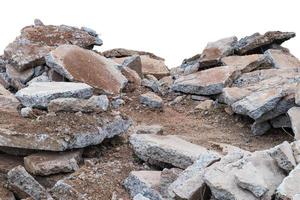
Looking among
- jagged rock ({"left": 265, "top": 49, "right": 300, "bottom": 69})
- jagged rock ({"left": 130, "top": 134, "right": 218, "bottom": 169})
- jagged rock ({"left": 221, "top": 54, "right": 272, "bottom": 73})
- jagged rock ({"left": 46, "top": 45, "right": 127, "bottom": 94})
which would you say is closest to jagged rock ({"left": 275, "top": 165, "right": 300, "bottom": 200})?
jagged rock ({"left": 130, "top": 134, "right": 218, "bottom": 169})

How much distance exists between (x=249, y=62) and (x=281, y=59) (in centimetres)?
97

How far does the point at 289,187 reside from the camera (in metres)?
6.05

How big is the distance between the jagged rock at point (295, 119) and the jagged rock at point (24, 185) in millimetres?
4150

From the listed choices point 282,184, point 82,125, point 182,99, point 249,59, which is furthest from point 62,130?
point 249,59

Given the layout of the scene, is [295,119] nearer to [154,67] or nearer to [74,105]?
[74,105]

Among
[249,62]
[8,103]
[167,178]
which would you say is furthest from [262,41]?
[167,178]

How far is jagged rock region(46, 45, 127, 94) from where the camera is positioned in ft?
36.1

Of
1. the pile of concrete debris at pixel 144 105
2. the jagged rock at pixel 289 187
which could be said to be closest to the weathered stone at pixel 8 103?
the pile of concrete debris at pixel 144 105

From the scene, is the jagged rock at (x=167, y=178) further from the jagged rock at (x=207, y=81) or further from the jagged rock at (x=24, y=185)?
the jagged rock at (x=207, y=81)

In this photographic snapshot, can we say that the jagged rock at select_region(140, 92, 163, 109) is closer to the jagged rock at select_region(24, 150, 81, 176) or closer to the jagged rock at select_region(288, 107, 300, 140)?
the jagged rock at select_region(288, 107, 300, 140)

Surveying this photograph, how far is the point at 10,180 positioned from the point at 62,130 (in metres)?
1.11

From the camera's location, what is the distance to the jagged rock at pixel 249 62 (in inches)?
505

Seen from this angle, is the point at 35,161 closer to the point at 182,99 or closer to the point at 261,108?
the point at 261,108

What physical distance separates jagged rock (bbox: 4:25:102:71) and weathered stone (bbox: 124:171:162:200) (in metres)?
5.46
